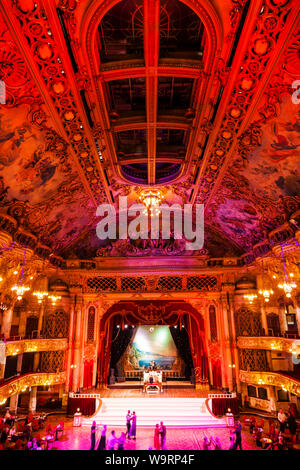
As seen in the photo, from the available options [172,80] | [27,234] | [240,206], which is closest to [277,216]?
[240,206]

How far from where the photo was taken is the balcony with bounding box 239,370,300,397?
1216 centimetres

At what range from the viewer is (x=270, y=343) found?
1431cm

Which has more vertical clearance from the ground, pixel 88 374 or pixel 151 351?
pixel 151 351

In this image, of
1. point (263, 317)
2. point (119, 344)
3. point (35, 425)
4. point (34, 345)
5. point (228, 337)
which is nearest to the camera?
point (35, 425)

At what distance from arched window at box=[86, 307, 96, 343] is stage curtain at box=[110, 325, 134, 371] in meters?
1.88

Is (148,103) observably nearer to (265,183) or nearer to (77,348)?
(265,183)

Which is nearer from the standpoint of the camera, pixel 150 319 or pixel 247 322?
pixel 247 322

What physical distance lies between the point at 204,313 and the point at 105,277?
6.44m

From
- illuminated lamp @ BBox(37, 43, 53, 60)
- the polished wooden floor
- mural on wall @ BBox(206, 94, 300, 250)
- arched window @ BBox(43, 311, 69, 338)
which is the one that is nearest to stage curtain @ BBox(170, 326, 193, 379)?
the polished wooden floor

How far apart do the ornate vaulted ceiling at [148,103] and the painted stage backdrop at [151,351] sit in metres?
12.0

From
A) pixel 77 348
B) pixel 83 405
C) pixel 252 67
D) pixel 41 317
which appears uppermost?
pixel 252 67

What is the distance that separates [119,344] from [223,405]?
7.59 meters

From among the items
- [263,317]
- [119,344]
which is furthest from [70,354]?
[263,317]

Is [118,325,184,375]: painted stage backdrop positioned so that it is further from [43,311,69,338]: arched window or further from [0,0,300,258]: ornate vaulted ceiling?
[0,0,300,258]: ornate vaulted ceiling
